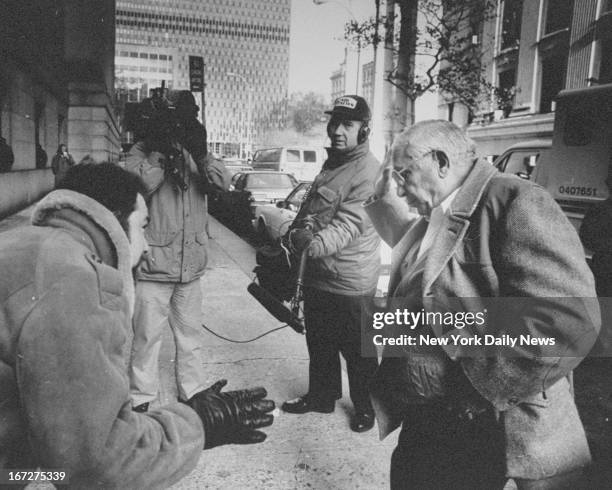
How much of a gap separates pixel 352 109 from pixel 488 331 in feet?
6.45

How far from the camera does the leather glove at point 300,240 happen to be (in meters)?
3.10

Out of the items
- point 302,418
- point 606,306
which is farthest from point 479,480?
point 606,306

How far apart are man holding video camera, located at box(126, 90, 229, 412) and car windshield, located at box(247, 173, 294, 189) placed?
10.9 m

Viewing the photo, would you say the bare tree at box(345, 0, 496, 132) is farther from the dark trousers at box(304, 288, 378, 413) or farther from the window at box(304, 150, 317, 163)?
the dark trousers at box(304, 288, 378, 413)

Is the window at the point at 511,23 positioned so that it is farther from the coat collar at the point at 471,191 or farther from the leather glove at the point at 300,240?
the coat collar at the point at 471,191

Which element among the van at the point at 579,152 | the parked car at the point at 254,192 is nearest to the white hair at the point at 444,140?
the van at the point at 579,152

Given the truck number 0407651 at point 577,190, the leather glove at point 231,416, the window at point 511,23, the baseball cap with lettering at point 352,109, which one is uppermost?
the window at point 511,23

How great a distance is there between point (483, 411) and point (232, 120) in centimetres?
12553

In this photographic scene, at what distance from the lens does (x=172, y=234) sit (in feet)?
11.1

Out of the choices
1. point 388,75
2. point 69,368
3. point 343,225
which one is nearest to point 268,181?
point 388,75

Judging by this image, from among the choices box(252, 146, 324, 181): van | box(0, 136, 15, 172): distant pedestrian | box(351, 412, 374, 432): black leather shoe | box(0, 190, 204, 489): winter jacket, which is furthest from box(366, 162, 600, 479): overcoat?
box(252, 146, 324, 181): van

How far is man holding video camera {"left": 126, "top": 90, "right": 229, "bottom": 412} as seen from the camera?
3.33 m

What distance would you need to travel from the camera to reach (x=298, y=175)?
810 inches

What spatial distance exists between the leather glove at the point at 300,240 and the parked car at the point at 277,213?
7.34 metres
